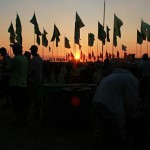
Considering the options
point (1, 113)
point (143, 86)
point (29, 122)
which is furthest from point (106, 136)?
point (1, 113)

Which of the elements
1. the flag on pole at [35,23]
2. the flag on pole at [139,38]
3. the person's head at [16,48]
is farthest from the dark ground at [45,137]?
the flag on pole at [139,38]

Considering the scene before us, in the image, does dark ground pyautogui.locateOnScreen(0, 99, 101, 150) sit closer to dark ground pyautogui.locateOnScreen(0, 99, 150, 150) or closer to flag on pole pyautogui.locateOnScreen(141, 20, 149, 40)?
dark ground pyautogui.locateOnScreen(0, 99, 150, 150)

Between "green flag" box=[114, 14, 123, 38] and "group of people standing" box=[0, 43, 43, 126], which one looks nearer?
"group of people standing" box=[0, 43, 43, 126]

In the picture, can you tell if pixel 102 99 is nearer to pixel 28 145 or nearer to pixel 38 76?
pixel 28 145

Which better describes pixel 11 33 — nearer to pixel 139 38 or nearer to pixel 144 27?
pixel 139 38

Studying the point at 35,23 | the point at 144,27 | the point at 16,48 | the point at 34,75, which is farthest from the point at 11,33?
the point at 16,48

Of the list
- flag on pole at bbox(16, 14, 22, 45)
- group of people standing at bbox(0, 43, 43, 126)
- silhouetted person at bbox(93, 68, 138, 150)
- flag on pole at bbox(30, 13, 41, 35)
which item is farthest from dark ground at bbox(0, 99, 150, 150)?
flag on pole at bbox(30, 13, 41, 35)

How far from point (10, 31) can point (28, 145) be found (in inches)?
1703

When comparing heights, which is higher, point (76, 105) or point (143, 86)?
point (143, 86)

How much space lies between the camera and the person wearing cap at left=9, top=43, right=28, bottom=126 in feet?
31.9

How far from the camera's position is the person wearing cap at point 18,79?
973 cm

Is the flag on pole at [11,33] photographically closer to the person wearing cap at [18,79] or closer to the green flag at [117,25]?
the green flag at [117,25]

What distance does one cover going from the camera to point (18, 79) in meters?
9.72

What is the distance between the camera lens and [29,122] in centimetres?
1062
